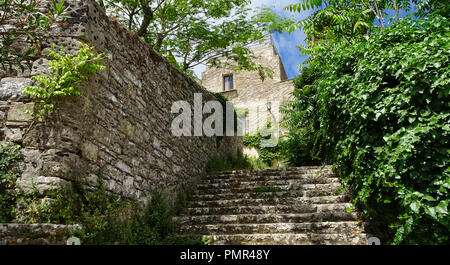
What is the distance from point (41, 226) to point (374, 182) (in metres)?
3.44

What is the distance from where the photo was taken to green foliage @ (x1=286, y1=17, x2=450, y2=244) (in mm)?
2908

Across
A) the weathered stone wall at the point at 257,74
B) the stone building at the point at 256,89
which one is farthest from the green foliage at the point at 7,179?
the weathered stone wall at the point at 257,74

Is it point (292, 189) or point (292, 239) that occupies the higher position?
point (292, 189)

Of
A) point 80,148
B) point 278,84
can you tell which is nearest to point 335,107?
point 80,148

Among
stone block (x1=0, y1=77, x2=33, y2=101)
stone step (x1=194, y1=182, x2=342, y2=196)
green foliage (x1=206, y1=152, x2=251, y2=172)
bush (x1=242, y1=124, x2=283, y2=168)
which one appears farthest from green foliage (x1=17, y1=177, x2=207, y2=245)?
bush (x1=242, y1=124, x2=283, y2=168)

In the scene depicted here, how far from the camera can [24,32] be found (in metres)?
2.91

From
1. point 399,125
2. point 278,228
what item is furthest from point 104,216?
point 399,125

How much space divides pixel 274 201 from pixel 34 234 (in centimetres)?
362

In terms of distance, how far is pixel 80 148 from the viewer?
3.17 metres

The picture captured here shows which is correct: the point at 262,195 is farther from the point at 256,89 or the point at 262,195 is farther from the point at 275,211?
the point at 256,89

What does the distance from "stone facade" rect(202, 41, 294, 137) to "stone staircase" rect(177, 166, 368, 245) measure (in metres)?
7.29

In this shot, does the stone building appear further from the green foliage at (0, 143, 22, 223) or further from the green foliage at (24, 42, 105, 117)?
the green foliage at (0, 143, 22, 223)
